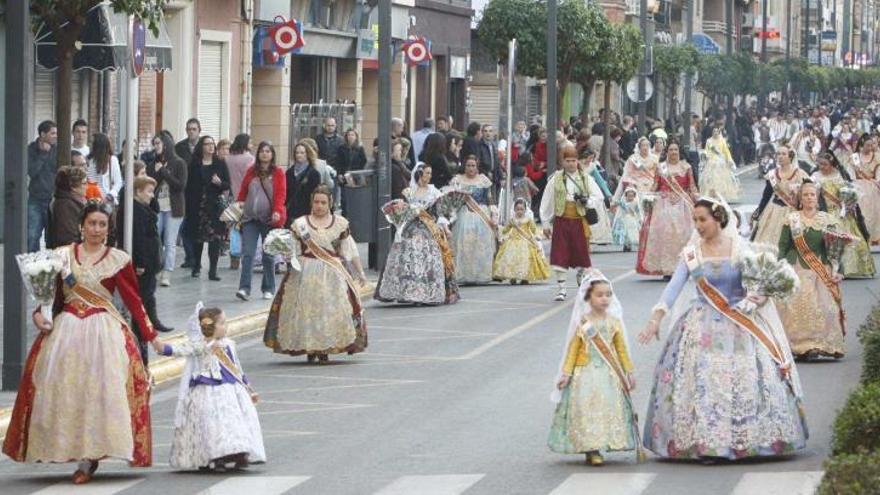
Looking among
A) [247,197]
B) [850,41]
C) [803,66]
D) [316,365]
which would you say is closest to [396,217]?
[247,197]

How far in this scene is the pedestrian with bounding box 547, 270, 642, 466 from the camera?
534 inches

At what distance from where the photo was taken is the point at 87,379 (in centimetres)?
1345

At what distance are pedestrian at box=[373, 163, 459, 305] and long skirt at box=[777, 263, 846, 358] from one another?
594 centimetres

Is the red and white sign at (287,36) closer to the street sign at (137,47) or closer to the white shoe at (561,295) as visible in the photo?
the white shoe at (561,295)

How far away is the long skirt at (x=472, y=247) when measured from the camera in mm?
27703

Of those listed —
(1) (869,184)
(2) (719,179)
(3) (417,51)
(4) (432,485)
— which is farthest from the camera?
(2) (719,179)

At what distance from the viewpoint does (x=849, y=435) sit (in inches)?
468

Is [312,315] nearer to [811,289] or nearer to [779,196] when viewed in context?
[811,289]

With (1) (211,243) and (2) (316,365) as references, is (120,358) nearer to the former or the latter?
(2) (316,365)

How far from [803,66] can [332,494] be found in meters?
99.7

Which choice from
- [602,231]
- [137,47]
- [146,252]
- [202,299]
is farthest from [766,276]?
[602,231]

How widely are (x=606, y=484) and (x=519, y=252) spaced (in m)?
14.9

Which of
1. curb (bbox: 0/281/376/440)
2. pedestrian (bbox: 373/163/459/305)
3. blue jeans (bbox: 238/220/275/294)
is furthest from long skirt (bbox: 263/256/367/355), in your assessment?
pedestrian (bbox: 373/163/459/305)

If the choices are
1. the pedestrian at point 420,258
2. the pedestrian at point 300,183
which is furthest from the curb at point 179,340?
the pedestrian at point 300,183
